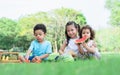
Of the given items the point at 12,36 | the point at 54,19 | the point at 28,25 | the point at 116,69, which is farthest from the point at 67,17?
the point at 116,69

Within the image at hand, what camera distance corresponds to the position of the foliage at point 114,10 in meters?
50.8

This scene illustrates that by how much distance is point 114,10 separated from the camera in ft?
168

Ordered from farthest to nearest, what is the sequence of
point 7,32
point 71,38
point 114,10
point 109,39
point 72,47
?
point 7,32 → point 109,39 → point 114,10 → point 71,38 → point 72,47

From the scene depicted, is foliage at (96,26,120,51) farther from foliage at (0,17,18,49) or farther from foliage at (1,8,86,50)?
foliage at (0,17,18,49)

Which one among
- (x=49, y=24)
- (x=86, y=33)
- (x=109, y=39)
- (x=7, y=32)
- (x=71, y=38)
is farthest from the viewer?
(x=7, y=32)

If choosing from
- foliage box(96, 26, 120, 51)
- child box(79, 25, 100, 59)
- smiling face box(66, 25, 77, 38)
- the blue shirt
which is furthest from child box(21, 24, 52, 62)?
foliage box(96, 26, 120, 51)

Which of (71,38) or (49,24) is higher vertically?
(49,24)

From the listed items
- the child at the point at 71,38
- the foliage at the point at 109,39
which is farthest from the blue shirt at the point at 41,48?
the foliage at the point at 109,39

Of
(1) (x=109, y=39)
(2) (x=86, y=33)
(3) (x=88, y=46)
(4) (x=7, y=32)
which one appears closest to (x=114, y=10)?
(1) (x=109, y=39)

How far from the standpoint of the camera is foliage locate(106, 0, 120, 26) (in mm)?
50750

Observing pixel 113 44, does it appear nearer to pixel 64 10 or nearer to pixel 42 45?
pixel 64 10

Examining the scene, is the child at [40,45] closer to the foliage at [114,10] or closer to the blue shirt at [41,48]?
the blue shirt at [41,48]

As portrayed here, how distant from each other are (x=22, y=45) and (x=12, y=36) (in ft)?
13.2

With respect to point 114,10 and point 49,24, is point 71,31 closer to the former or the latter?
point 114,10
